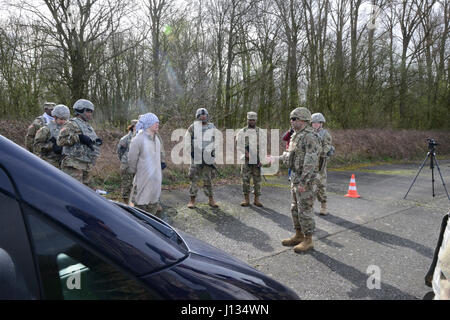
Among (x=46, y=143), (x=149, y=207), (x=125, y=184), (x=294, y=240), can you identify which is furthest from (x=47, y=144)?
(x=294, y=240)

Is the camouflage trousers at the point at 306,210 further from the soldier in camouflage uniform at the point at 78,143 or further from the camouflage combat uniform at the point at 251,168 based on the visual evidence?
the soldier in camouflage uniform at the point at 78,143

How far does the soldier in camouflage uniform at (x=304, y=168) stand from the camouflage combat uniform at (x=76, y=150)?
3.34 meters

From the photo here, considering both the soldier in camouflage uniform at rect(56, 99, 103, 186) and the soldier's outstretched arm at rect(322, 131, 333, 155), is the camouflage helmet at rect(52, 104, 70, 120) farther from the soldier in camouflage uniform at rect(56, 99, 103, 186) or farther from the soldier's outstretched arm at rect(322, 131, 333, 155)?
the soldier's outstretched arm at rect(322, 131, 333, 155)

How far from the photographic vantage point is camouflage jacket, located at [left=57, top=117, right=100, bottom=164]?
490cm

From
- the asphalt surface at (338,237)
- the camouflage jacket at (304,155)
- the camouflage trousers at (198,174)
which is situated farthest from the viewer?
the camouflage trousers at (198,174)

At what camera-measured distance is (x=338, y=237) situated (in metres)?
5.05

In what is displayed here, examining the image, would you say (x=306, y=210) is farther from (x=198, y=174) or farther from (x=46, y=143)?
(x=46, y=143)

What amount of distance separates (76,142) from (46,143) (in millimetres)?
893

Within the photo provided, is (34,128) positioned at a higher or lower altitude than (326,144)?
higher

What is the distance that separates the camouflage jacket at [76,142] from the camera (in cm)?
490

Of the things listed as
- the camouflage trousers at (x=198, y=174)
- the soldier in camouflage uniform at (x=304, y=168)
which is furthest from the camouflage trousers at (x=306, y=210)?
the camouflage trousers at (x=198, y=174)

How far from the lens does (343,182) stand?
10258mm
